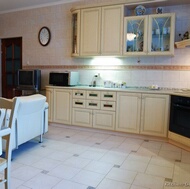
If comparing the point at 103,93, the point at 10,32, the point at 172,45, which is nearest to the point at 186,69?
the point at 172,45

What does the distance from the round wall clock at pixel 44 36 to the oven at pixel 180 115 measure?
10.8 feet

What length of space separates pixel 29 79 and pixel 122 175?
3.39m

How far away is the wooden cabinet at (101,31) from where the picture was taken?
4035 millimetres

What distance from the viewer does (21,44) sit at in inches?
223

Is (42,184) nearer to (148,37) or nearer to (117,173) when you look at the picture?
(117,173)

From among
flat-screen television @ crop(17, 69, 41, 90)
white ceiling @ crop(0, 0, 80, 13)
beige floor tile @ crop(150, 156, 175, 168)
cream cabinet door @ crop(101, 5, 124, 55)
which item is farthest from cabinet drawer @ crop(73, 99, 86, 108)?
white ceiling @ crop(0, 0, 80, 13)

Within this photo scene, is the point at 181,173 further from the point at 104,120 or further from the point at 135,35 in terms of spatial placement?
the point at 135,35

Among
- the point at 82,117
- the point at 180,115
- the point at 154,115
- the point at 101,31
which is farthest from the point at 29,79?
the point at 180,115

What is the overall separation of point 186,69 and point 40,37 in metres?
3.53

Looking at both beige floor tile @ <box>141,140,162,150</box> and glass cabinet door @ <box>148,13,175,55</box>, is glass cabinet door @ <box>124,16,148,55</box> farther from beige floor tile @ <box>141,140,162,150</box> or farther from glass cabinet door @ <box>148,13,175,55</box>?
beige floor tile @ <box>141,140,162,150</box>

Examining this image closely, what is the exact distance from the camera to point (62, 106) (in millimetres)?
4441

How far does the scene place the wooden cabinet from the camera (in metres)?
4.04

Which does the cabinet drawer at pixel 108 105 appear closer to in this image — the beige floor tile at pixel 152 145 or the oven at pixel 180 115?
the beige floor tile at pixel 152 145

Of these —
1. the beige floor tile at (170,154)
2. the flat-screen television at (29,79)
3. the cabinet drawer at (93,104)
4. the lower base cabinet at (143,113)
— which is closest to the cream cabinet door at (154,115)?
the lower base cabinet at (143,113)
